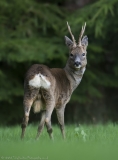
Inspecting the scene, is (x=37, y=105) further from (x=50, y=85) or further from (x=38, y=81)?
(x=38, y=81)

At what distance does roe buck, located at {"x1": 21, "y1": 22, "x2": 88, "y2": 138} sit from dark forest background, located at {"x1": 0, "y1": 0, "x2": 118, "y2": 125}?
518 centimetres

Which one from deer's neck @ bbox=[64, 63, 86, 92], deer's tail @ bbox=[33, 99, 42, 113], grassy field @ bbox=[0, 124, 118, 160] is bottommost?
grassy field @ bbox=[0, 124, 118, 160]

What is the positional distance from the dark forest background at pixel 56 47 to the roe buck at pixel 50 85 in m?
5.18

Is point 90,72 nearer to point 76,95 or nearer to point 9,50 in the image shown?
point 76,95

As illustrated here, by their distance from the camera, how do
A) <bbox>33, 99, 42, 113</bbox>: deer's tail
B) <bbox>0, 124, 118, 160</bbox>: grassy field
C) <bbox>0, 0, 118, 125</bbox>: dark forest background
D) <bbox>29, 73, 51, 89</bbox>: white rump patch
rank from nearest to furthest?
<bbox>0, 124, 118, 160</bbox>: grassy field < <bbox>29, 73, 51, 89</bbox>: white rump patch < <bbox>33, 99, 42, 113</bbox>: deer's tail < <bbox>0, 0, 118, 125</bbox>: dark forest background

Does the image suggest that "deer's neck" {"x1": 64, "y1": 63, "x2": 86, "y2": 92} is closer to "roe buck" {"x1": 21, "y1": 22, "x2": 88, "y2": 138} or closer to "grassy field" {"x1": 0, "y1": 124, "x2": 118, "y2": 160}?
"roe buck" {"x1": 21, "y1": 22, "x2": 88, "y2": 138}

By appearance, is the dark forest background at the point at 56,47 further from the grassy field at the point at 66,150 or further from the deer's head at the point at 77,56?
the grassy field at the point at 66,150

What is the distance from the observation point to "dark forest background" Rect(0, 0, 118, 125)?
1574cm

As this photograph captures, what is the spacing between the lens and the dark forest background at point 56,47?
15742 mm

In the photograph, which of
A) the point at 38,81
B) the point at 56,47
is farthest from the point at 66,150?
the point at 56,47

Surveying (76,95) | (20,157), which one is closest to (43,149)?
(20,157)

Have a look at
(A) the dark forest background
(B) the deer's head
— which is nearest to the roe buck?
(B) the deer's head

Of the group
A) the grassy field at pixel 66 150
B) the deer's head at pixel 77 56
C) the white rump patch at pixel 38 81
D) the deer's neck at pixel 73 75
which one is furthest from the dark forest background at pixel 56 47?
the grassy field at pixel 66 150

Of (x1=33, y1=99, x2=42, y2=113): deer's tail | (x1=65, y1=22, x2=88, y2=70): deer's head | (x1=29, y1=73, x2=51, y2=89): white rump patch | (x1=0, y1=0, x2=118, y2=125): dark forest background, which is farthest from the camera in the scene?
(x1=0, y1=0, x2=118, y2=125): dark forest background
